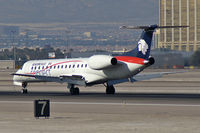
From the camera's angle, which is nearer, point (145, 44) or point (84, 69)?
point (145, 44)

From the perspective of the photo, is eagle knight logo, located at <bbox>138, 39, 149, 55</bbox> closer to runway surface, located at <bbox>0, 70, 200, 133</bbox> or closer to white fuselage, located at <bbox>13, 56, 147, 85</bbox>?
white fuselage, located at <bbox>13, 56, 147, 85</bbox>

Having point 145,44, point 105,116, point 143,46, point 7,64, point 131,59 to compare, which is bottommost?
point 7,64

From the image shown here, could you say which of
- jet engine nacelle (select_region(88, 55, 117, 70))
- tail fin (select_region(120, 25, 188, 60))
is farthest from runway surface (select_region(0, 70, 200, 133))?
tail fin (select_region(120, 25, 188, 60))

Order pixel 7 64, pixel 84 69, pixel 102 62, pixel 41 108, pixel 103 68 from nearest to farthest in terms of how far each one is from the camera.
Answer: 1. pixel 41 108
2. pixel 102 62
3. pixel 103 68
4. pixel 84 69
5. pixel 7 64

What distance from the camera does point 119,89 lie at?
195ft

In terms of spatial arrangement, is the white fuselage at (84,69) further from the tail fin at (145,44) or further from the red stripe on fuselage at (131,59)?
the tail fin at (145,44)

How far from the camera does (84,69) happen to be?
5325 centimetres

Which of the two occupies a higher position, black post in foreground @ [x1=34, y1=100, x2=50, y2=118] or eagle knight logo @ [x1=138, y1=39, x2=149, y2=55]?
eagle knight logo @ [x1=138, y1=39, x2=149, y2=55]

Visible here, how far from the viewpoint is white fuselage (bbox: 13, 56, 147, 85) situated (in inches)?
1961

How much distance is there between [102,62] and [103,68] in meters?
0.57

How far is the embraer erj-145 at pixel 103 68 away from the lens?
49.7 meters

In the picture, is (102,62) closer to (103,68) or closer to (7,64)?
(103,68)

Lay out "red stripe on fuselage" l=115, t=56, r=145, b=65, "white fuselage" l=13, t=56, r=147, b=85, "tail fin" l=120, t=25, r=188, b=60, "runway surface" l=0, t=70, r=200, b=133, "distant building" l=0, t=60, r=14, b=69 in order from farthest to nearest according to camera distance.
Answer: "distant building" l=0, t=60, r=14, b=69 → "white fuselage" l=13, t=56, r=147, b=85 → "tail fin" l=120, t=25, r=188, b=60 → "red stripe on fuselage" l=115, t=56, r=145, b=65 → "runway surface" l=0, t=70, r=200, b=133

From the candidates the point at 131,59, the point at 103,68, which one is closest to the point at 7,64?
the point at 103,68
